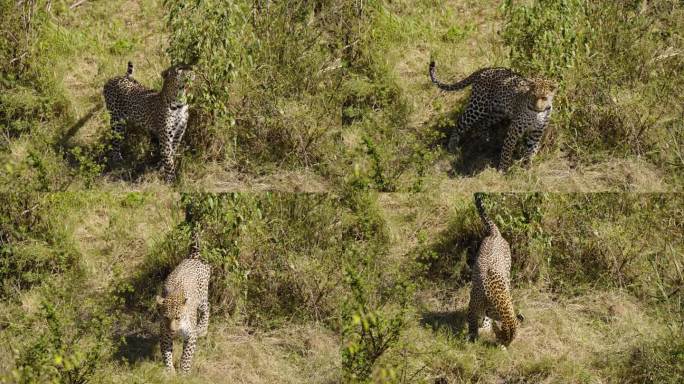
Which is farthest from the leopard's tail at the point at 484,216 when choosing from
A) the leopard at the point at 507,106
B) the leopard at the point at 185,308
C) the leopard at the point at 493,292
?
the leopard at the point at 185,308

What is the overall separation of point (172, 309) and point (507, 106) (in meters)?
3.87

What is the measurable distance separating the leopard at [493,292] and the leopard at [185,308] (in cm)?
259

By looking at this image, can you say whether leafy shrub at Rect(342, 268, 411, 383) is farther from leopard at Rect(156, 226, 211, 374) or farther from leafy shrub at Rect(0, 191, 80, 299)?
leafy shrub at Rect(0, 191, 80, 299)

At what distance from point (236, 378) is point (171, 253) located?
5.19 ft

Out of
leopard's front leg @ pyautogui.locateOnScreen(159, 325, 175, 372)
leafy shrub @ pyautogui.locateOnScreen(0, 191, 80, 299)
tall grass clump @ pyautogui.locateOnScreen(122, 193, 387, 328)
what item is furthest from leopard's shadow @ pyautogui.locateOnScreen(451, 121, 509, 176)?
leafy shrub @ pyautogui.locateOnScreen(0, 191, 80, 299)

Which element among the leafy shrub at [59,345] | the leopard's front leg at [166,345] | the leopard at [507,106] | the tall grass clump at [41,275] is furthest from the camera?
the leopard at [507,106]

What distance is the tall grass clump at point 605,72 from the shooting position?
9.91m

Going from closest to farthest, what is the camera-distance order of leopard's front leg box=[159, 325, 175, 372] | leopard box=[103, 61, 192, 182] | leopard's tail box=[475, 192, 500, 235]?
leopard's front leg box=[159, 325, 175, 372] < leopard box=[103, 61, 192, 182] < leopard's tail box=[475, 192, 500, 235]

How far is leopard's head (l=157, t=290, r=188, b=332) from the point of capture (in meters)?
8.92

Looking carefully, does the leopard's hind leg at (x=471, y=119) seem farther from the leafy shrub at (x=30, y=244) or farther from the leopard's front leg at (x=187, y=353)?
the leafy shrub at (x=30, y=244)

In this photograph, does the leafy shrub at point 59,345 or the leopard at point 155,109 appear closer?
the leafy shrub at point 59,345

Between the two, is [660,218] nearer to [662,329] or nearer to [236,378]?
[662,329]

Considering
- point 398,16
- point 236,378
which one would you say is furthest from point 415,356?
point 398,16

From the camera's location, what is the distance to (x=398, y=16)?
36.4 feet
